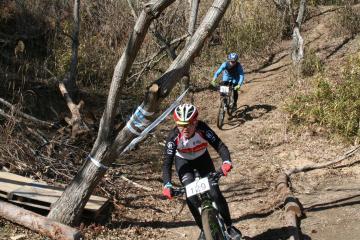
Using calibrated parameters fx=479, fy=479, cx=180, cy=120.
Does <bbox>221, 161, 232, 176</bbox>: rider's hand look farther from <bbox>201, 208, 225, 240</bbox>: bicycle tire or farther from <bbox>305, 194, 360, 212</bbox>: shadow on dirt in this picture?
<bbox>305, 194, 360, 212</bbox>: shadow on dirt

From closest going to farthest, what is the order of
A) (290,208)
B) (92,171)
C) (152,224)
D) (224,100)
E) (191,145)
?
(191,145)
(92,171)
(290,208)
(152,224)
(224,100)

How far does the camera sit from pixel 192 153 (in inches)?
225

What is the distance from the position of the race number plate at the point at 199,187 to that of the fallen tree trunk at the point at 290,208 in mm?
1596

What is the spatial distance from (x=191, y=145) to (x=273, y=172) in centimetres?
375

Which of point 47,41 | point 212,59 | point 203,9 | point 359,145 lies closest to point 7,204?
point 359,145

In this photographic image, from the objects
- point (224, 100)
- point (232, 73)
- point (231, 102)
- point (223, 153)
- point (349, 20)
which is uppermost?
point (349, 20)

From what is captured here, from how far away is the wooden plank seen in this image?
6.58 m

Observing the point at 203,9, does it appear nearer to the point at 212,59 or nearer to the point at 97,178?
the point at 212,59

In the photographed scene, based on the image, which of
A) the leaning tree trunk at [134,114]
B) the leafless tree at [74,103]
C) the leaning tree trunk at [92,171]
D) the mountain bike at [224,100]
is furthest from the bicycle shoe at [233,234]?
the mountain bike at [224,100]

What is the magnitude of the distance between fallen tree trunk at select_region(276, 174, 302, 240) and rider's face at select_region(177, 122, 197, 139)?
72.9 inches

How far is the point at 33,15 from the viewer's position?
16047 mm

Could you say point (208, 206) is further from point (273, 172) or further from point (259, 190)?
point (273, 172)

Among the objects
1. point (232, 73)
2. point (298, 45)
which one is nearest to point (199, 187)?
point (232, 73)

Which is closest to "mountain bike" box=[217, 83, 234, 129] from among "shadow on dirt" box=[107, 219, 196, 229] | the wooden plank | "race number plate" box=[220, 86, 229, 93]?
"race number plate" box=[220, 86, 229, 93]
